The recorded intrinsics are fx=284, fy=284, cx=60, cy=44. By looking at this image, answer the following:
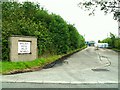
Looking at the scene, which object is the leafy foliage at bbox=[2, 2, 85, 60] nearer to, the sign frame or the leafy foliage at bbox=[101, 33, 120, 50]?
the sign frame

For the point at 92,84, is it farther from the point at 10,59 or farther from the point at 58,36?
the point at 58,36

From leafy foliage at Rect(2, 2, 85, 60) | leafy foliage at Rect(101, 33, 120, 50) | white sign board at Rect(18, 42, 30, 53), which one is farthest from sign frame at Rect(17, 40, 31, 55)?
leafy foliage at Rect(101, 33, 120, 50)

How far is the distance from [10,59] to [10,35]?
1.63 metres

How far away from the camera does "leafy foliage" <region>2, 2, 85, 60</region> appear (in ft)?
65.0

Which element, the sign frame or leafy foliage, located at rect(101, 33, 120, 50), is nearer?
the sign frame

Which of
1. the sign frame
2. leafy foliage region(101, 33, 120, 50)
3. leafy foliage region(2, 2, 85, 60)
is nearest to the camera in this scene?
the sign frame

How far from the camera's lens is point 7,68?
15.5 metres

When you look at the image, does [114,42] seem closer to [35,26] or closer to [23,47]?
[35,26]

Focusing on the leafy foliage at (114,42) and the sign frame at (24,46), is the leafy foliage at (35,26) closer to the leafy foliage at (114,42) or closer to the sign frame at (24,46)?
the sign frame at (24,46)

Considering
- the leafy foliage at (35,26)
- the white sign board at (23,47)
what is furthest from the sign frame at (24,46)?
the leafy foliage at (35,26)

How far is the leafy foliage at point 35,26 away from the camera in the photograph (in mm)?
19812

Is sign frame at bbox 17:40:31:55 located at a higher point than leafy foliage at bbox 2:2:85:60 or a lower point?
lower

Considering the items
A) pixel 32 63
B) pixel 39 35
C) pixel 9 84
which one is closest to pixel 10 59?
pixel 32 63

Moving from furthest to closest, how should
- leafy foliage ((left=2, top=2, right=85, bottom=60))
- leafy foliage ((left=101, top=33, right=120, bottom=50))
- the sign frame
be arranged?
leafy foliage ((left=101, top=33, right=120, bottom=50))
leafy foliage ((left=2, top=2, right=85, bottom=60))
the sign frame
